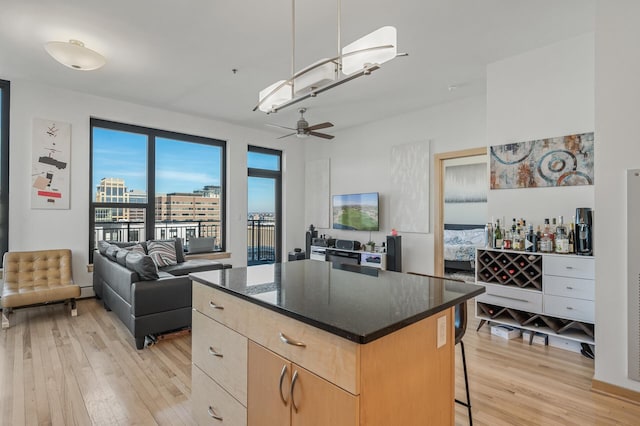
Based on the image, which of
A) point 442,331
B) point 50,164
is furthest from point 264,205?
point 442,331

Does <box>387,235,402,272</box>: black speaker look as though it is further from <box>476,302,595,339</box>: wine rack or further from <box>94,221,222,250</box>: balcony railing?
<box>94,221,222,250</box>: balcony railing

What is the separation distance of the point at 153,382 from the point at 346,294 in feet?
6.15

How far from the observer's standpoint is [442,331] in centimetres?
137

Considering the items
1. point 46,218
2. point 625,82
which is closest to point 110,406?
point 46,218

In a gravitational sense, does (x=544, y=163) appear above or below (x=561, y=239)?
above

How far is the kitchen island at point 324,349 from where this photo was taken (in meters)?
1.04

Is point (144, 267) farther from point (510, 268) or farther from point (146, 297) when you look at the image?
point (510, 268)

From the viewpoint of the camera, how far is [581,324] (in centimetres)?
289

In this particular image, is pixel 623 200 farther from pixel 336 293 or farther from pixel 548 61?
pixel 336 293

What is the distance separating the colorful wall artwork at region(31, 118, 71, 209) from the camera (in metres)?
4.29

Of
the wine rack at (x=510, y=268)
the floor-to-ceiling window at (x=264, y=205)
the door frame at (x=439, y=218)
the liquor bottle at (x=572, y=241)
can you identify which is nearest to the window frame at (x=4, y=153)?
the floor-to-ceiling window at (x=264, y=205)

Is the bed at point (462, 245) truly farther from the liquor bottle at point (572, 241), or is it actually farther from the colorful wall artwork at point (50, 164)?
the colorful wall artwork at point (50, 164)

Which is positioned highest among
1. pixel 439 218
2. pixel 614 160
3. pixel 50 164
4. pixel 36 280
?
pixel 50 164

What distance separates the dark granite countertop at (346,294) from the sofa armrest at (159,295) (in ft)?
4.64
